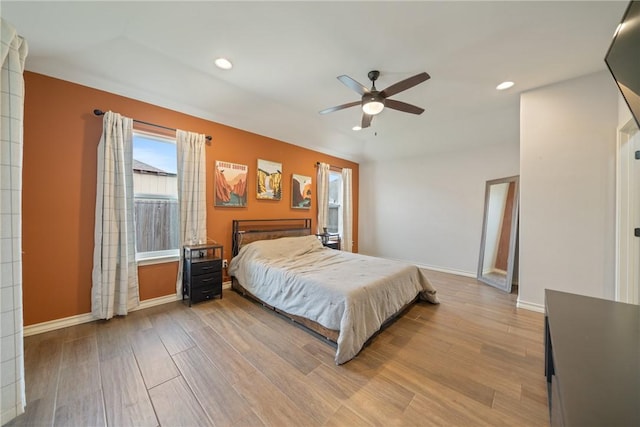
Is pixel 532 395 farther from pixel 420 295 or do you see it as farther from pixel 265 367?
pixel 265 367

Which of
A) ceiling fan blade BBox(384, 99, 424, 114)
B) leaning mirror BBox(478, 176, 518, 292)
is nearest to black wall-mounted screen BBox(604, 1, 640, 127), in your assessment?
ceiling fan blade BBox(384, 99, 424, 114)

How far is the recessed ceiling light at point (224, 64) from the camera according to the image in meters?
2.24

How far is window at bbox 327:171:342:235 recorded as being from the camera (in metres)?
5.55

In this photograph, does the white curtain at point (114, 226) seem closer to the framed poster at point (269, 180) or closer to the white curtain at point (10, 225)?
the white curtain at point (10, 225)

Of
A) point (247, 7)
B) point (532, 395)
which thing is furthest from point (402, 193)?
point (247, 7)

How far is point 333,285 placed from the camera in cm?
212

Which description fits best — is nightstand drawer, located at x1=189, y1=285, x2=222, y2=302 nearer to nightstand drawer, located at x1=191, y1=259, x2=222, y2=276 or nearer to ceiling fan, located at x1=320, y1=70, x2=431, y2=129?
nightstand drawer, located at x1=191, y1=259, x2=222, y2=276

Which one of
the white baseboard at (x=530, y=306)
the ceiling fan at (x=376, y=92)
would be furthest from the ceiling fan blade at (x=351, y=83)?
the white baseboard at (x=530, y=306)

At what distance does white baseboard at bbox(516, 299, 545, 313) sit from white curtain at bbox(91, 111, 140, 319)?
4727mm

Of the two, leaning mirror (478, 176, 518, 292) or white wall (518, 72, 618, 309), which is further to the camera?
leaning mirror (478, 176, 518, 292)

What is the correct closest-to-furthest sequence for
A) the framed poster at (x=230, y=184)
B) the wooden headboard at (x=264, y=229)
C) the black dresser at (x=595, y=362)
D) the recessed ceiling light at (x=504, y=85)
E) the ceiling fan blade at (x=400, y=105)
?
the black dresser at (x=595, y=362), the ceiling fan blade at (x=400, y=105), the recessed ceiling light at (x=504, y=85), the framed poster at (x=230, y=184), the wooden headboard at (x=264, y=229)

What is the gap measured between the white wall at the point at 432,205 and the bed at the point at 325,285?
201 cm

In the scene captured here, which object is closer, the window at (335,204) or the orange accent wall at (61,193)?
the orange accent wall at (61,193)

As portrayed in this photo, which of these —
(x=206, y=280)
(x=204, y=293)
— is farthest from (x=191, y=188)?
(x=204, y=293)
